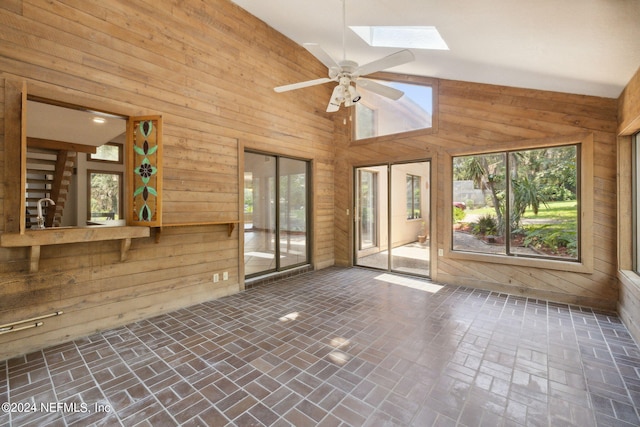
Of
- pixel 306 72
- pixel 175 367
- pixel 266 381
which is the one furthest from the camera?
pixel 306 72

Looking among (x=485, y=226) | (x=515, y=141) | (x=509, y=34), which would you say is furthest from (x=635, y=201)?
(x=509, y=34)

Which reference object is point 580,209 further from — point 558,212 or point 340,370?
point 340,370

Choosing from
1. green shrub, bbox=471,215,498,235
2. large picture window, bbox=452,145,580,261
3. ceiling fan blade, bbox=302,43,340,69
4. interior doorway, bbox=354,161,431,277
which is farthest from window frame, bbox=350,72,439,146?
ceiling fan blade, bbox=302,43,340,69

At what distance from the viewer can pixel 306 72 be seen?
5.85 m

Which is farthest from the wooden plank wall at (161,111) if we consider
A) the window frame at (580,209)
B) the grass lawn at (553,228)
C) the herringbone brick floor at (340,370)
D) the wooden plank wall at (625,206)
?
A: the wooden plank wall at (625,206)

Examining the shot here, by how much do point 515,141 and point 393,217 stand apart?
2524 mm

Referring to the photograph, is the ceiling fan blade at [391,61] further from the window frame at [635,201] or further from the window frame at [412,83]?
the window frame at [635,201]

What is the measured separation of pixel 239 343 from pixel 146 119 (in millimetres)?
2761

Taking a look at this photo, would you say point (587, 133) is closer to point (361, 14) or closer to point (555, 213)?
point (555, 213)

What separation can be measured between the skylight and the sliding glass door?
2.48m

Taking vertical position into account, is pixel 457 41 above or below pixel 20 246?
above

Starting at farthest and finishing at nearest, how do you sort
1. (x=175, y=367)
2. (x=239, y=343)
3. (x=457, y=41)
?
(x=457, y=41) < (x=239, y=343) < (x=175, y=367)

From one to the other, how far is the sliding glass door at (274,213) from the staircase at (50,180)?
2321mm

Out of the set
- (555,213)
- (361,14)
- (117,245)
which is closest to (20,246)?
(117,245)
